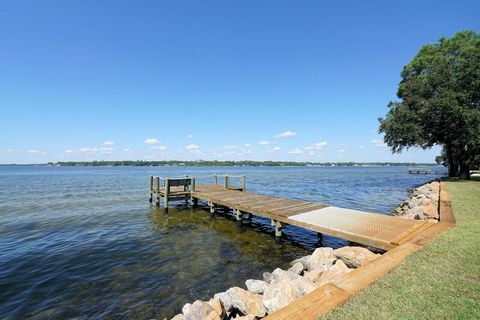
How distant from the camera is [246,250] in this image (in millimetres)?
9594

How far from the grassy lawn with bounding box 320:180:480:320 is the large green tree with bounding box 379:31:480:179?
22.5 meters

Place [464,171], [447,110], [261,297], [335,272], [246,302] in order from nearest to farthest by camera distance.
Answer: [246,302] → [261,297] → [335,272] → [447,110] → [464,171]

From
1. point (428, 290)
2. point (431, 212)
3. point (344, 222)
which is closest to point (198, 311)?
point (428, 290)

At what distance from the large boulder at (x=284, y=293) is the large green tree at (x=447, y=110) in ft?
82.7

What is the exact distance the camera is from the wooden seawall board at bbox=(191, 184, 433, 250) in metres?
6.86

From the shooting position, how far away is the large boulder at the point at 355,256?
5906 mm

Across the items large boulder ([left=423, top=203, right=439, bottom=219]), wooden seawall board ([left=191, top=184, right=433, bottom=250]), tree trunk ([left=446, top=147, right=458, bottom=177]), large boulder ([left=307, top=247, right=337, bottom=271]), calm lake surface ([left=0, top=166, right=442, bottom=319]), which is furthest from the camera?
tree trunk ([left=446, top=147, right=458, bottom=177])

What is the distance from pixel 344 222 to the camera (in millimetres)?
8500

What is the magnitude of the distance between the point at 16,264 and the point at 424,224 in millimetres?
13480

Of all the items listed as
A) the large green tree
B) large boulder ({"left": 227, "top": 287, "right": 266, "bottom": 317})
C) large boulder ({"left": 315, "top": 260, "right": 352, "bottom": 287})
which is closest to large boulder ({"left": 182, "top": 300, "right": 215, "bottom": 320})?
large boulder ({"left": 227, "top": 287, "right": 266, "bottom": 317})

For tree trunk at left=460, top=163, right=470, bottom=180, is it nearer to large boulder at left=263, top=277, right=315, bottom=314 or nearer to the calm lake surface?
the calm lake surface

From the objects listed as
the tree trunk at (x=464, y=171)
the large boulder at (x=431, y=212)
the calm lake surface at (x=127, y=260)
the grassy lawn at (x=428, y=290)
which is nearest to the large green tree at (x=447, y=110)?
the tree trunk at (x=464, y=171)

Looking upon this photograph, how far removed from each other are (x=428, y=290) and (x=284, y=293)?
2.22m

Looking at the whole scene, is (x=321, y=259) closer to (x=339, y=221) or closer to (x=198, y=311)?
(x=339, y=221)
